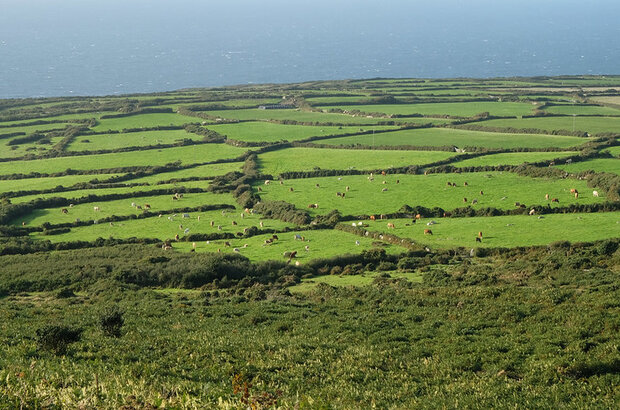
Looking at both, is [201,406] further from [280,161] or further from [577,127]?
[577,127]

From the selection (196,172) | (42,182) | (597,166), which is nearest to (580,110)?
(597,166)

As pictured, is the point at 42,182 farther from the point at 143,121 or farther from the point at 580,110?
the point at 580,110

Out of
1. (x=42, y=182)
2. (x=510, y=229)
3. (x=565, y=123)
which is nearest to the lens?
(x=510, y=229)

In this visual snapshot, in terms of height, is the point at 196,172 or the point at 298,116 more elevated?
the point at 298,116

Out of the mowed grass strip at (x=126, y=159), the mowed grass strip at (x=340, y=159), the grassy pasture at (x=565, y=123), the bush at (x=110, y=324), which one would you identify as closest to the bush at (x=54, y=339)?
the bush at (x=110, y=324)

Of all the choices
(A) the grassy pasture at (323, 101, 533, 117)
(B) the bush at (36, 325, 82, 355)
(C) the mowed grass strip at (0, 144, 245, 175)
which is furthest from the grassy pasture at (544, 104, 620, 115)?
(B) the bush at (36, 325, 82, 355)
